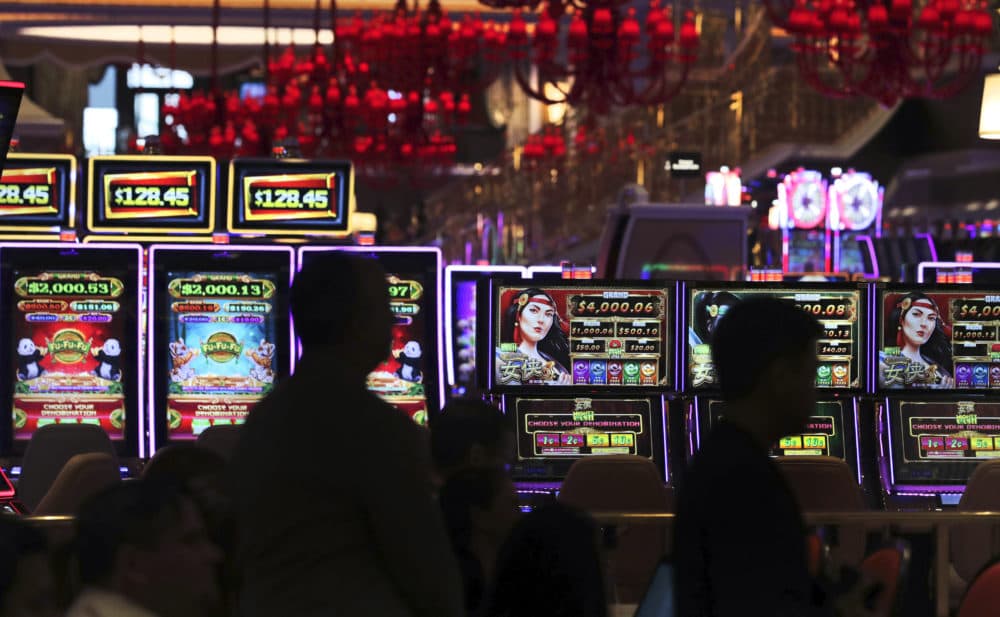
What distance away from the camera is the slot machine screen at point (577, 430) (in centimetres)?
684

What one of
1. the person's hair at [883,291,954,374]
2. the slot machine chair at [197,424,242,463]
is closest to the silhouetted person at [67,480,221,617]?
the slot machine chair at [197,424,242,463]

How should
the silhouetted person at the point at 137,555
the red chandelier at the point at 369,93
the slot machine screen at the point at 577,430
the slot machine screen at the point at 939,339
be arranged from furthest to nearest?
the red chandelier at the point at 369,93
the slot machine screen at the point at 939,339
the slot machine screen at the point at 577,430
the silhouetted person at the point at 137,555

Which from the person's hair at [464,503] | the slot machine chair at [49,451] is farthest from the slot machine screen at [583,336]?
the person's hair at [464,503]

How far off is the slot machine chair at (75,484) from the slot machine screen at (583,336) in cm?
190

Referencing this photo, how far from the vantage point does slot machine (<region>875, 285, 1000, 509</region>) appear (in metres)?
6.87

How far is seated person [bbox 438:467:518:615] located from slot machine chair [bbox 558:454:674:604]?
2335 mm

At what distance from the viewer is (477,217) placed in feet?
Result: 75.5

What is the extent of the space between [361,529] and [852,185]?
50.3 ft

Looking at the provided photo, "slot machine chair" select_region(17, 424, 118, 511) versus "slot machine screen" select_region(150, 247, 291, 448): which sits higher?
"slot machine screen" select_region(150, 247, 291, 448)

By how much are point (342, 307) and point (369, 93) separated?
656 inches

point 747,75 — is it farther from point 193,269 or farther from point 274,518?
point 274,518

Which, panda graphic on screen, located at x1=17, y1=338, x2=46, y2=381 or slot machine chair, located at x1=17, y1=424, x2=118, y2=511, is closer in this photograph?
slot machine chair, located at x1=17, y1=424, x2=118, y2=511

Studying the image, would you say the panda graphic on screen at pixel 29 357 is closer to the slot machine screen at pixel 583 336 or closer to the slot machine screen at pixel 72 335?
the slot machine screen at pixel 72 335

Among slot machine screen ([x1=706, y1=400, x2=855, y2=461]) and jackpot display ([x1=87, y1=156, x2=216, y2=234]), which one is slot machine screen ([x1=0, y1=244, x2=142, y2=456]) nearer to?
jackpot display ([x1=87, y1=156, x2=216, y2=234])
